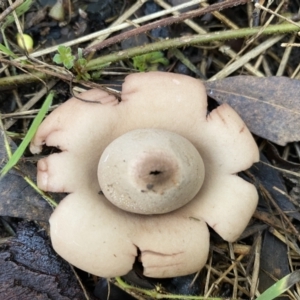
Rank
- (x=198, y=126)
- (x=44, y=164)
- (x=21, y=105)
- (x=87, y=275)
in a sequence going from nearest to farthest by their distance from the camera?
(x=44, y=164), (x=198, y=126), (x=87, y=275), (x=21, y=105)

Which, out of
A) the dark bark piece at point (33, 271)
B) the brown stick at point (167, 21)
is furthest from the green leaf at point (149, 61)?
the dark bark piece at point (33, 271)

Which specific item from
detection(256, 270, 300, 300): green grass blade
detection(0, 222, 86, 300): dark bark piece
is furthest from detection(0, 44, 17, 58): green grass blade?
detection(256, 270, 300, 300): green grass blade

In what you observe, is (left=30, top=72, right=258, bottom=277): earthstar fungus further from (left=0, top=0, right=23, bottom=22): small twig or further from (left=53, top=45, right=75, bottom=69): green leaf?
(left=0, top=0, right=23, bottom=22): small twig

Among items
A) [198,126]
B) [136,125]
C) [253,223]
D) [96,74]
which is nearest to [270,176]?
[253,223]

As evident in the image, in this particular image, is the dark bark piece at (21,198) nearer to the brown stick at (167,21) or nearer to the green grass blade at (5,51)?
the green grass blade at (5,51)

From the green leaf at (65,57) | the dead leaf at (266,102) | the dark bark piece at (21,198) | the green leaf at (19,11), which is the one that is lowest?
the dark bark piece at (21,198)

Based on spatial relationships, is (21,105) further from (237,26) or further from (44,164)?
(237,26)

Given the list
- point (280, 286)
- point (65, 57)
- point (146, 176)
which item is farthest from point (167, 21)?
point (280, 286)
